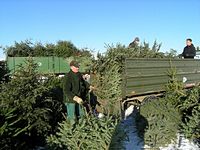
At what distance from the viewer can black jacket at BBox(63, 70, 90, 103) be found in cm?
805

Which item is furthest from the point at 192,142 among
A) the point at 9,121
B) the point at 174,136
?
the point at 9,121

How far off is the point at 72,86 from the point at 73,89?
7cm

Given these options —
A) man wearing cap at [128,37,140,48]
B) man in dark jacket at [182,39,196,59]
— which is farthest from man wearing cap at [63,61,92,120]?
man in dark jacket at [182,39,196,59]

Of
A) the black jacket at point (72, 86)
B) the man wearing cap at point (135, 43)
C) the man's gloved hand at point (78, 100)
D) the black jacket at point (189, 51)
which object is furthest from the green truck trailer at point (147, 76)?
the man's gloved hand at point (78, 100)

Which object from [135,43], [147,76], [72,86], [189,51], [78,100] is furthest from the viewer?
[189,51]

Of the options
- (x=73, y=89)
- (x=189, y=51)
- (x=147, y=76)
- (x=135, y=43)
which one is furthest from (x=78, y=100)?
(x=189, y=51)

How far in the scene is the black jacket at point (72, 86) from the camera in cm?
805

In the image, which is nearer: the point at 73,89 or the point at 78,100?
the point at 78,100

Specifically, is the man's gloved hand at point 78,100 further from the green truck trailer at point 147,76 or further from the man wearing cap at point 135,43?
the man wearing cap at point 135,43

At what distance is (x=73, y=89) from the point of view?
8273mm

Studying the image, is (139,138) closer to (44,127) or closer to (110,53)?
(44,127)

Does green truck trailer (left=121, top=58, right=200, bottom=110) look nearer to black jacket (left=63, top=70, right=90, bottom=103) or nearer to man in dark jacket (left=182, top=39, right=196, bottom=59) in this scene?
man in dark jacket (left=182, top=39, right=196, bottom=59)

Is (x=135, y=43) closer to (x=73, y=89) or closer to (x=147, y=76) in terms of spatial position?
(x=147, y=76)

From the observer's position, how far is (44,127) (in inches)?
294
